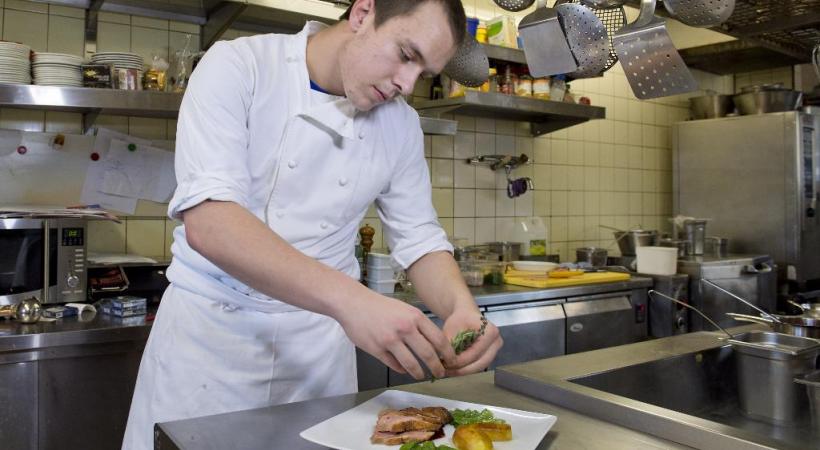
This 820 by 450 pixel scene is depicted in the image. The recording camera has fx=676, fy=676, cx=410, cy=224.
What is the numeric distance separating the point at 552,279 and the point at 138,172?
77.9 inches

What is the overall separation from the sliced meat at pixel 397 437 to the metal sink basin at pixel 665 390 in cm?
33

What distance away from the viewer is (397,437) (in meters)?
0.99

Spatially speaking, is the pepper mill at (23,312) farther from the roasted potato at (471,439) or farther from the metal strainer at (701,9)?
the metal strainer at (701,9)

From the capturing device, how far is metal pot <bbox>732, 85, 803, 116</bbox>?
14.7 feet

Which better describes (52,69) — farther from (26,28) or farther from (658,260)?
(658,260)

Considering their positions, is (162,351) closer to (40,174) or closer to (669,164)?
(40,174)

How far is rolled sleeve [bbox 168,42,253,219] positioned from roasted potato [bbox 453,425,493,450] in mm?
556

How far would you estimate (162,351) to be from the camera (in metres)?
1.48

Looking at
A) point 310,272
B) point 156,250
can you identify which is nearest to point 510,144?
point 156,250

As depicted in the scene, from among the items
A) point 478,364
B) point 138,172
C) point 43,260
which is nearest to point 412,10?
point 478,364

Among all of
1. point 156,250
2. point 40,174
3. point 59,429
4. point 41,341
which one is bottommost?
point 59,429

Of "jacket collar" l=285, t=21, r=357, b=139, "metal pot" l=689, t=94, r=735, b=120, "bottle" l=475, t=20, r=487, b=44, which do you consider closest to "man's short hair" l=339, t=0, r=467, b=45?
"jacket collar" l=285, t=21, r=357, b=139

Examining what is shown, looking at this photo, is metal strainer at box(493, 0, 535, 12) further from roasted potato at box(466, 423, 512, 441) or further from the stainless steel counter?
roasted potato at box(466, 423, 512, 441)

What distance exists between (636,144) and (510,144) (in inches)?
52.1
